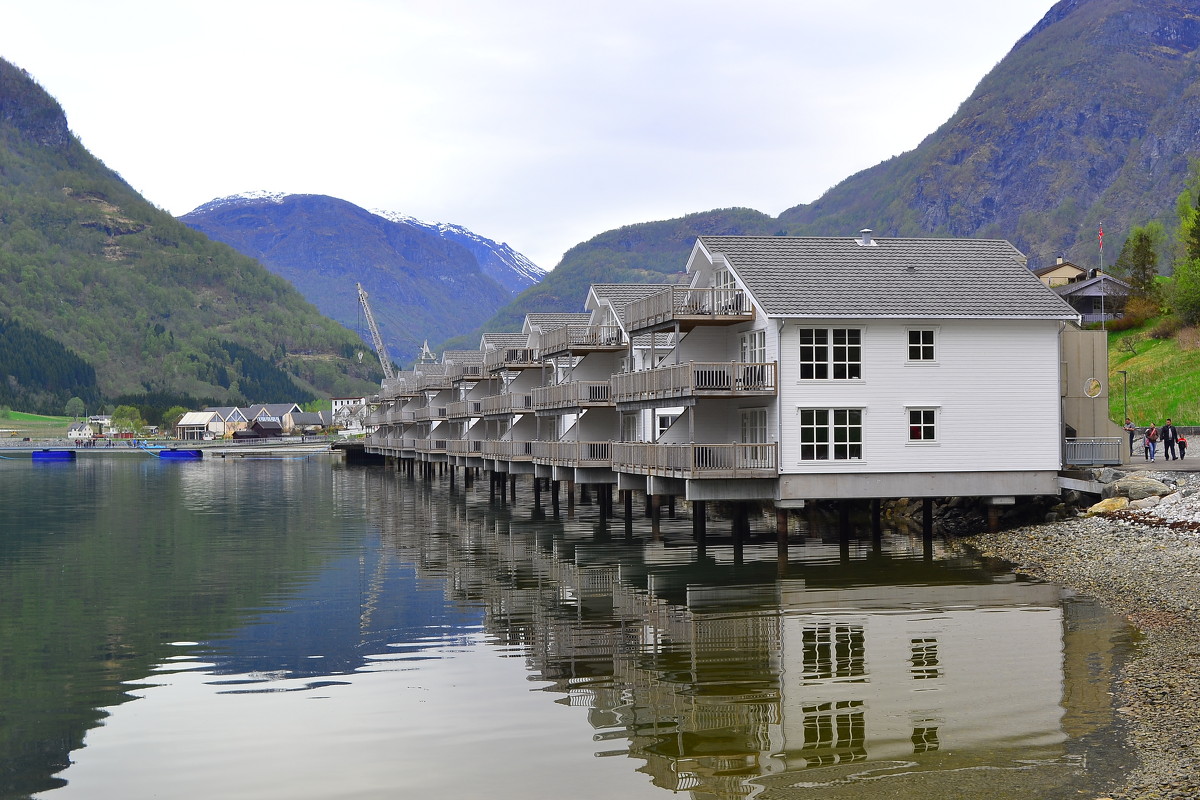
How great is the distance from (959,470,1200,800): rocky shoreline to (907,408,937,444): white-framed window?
454 centimetres

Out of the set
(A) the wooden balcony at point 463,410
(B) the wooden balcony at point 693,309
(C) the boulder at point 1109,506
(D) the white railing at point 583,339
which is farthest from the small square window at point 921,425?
(A) the wooden balcony at point 463,410

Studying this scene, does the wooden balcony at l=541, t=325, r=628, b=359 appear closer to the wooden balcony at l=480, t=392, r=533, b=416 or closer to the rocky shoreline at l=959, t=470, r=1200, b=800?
A: the wooden balcony at l=480, t=392, r=533, b=416

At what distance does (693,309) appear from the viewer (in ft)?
148

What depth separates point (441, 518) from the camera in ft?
224

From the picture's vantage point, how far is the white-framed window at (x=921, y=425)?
4128 cm

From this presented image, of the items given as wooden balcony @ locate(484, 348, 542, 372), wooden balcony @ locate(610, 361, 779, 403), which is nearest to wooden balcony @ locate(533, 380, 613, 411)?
wooden balcony @ locate(484, 348, 542, 372)

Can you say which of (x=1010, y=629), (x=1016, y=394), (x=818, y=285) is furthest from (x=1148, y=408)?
(x=1010, y=629)

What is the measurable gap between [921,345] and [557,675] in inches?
878

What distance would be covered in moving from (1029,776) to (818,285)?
88.3 feet

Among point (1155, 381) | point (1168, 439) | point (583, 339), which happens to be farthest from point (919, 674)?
point (1155, 381)

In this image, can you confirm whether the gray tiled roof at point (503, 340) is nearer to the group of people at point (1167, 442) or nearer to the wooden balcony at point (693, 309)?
the wooden balcony at point (693, 309)

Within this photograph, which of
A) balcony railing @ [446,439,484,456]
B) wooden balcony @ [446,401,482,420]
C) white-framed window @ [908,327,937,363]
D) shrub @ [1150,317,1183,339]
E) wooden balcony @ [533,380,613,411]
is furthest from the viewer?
wooden balcony @ [446,401,482,420]

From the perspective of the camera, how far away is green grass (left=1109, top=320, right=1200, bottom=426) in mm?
69188

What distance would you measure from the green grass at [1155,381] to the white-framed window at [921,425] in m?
31.0
